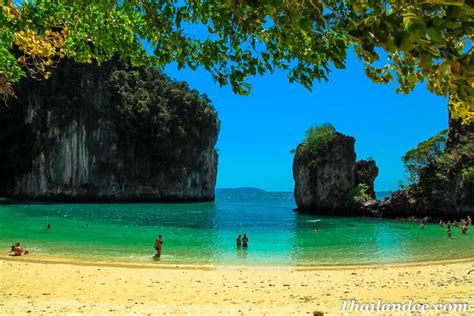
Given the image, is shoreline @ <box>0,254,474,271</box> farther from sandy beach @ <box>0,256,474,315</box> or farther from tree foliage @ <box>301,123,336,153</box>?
tree foliage @ <box>301,123,336,153</box>

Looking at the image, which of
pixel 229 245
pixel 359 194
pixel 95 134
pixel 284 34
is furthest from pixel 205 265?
pixel 95 134

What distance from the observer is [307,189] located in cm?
5316

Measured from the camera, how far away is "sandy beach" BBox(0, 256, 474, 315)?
8500 mm

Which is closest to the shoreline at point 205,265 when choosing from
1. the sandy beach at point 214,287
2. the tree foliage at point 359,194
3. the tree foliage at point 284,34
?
the sandy beach at point 214,287

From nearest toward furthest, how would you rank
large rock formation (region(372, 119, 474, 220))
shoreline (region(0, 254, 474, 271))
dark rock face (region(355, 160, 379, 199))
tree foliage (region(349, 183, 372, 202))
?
1. shoreline (region(0, 254, 474, 271))
2. large rock formation (region(372, 119, 474, 220))
3. tree foliage (region(349, 183, 372, 202))
4. dark rock face (region(355, 160, 379, 199))

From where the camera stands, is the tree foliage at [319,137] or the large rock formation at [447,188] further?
the tree foliage at [319,137]

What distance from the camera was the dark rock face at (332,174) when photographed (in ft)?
162

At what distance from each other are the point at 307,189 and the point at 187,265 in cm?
3874

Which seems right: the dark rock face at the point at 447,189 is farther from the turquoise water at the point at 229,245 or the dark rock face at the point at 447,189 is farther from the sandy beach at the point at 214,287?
the sandy beach at the point at 214,287

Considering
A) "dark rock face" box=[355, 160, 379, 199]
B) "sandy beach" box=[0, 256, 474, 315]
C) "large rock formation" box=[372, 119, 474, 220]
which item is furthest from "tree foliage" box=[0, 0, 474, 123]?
"dark rock face" box=[355, 160, 379, 199]

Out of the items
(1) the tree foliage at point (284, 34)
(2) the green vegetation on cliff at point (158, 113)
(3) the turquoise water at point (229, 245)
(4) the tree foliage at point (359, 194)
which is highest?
(2) the green vegetation on cliff at point (158, 113)

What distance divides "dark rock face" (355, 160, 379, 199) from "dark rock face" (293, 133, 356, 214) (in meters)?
1.89

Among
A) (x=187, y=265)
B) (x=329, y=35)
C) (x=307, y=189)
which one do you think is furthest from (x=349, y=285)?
(x=307, y=189)

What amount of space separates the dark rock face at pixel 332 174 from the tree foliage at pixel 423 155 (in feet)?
22.4
